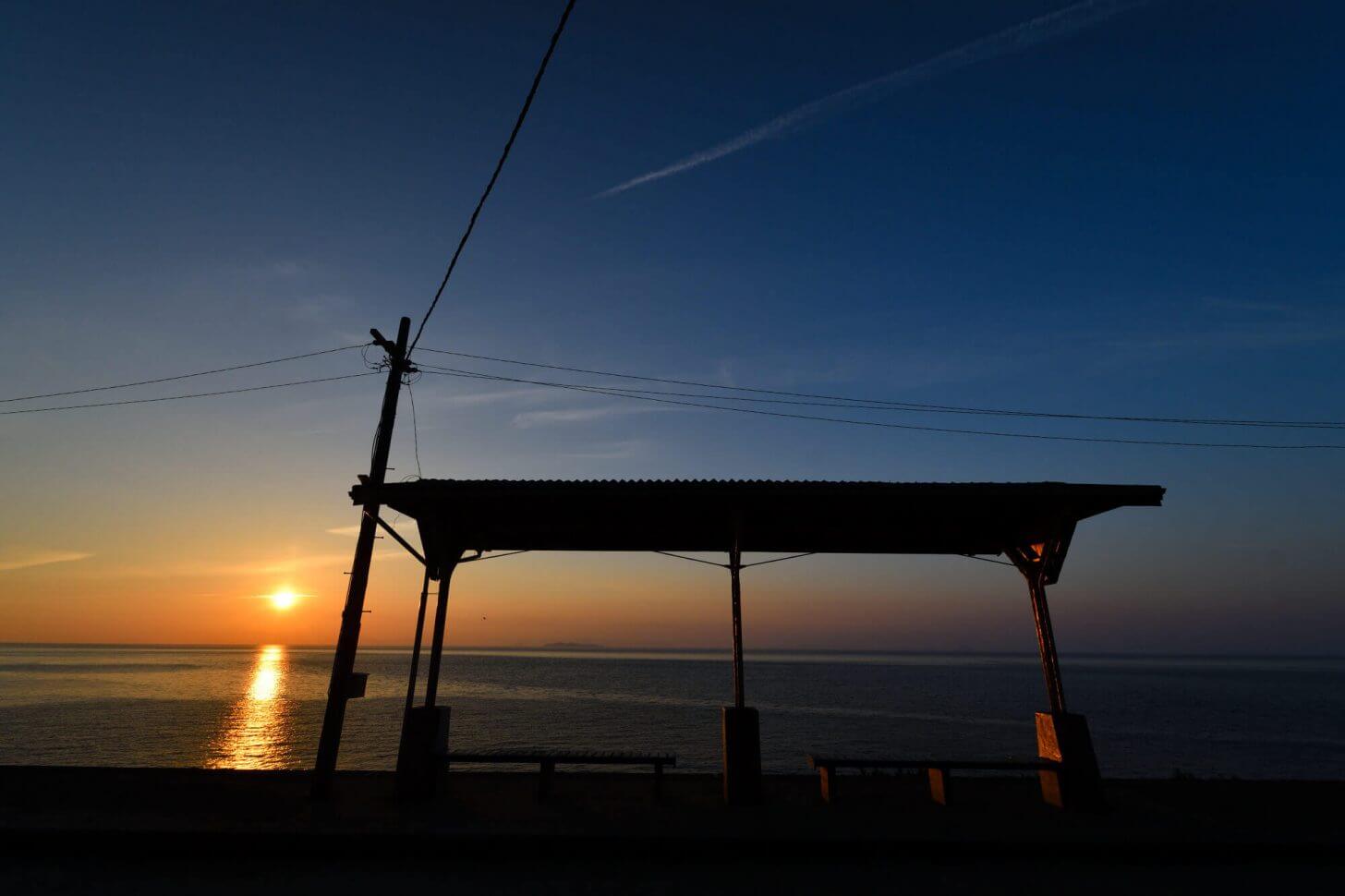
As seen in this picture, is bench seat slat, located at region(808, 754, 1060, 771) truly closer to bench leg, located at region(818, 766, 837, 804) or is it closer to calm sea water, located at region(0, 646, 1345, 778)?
bench leg, located at region(818, 766, 837, 804)

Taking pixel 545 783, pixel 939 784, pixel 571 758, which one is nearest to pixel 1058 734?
pixel 939 784

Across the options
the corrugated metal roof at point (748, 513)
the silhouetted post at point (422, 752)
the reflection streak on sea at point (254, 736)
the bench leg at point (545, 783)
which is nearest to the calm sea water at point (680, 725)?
the reflection streak on sea at point (254, 736)

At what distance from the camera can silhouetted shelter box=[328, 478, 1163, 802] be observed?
768cm

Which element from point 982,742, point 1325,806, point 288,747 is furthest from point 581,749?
point 1325,806

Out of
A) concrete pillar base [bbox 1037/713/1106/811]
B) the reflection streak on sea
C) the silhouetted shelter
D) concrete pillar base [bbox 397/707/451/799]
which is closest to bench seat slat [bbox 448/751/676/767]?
concrete pillar base [bbox 397/707/451/799]

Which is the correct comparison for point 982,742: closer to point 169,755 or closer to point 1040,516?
point 1040,516

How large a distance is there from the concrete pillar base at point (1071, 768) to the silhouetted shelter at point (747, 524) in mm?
21

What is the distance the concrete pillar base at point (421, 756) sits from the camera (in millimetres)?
7652

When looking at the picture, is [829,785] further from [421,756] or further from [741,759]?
[421,756]

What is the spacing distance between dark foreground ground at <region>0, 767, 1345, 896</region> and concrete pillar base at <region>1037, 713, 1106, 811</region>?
0.87 feet

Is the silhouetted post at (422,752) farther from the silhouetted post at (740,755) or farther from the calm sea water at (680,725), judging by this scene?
the calm sea water at (680,725)

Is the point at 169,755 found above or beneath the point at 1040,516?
beneath

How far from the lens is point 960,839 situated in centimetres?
622

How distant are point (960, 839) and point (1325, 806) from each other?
17.2ft
